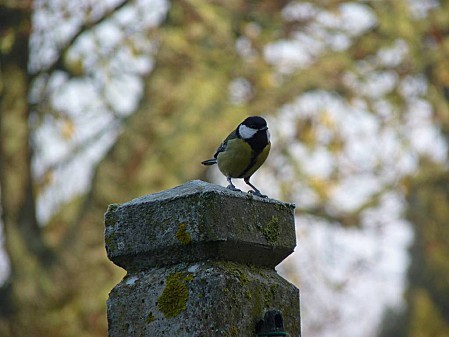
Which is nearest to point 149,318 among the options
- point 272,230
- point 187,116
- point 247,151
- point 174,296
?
point 174,296

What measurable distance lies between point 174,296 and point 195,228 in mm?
146

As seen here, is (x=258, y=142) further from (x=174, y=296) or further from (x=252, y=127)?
(x=174, y=296)

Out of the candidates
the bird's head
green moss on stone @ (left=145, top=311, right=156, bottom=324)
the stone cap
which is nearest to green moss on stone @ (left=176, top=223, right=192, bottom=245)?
the stone cap

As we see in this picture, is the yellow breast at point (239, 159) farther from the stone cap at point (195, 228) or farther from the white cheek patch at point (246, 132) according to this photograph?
the stone cap at point (195, 228)

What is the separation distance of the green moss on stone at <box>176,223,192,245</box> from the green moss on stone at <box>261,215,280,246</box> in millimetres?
192

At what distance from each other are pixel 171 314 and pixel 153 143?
22.7 ft

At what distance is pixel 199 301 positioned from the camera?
71.2 inches

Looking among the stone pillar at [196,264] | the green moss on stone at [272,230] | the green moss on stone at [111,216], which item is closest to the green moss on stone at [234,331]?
the stone pillar at [196,264]

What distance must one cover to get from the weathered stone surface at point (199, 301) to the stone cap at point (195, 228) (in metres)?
0.03

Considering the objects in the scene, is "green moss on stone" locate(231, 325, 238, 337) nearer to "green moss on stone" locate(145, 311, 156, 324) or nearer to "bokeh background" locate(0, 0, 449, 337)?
"green moss on stone" locate(145, 311, 156, 324)

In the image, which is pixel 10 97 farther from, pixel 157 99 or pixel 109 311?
pixel 109 311

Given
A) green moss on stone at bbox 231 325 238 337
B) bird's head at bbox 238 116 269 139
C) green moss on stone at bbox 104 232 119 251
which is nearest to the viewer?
green moss on stone at bbox 231 325 238 337

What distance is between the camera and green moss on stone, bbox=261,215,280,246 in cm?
196

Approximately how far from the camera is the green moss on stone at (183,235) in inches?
72.8
